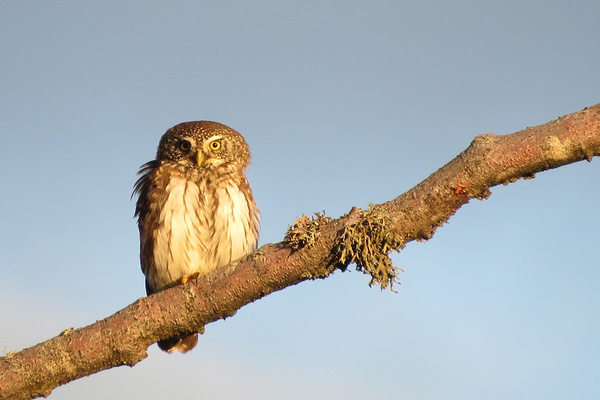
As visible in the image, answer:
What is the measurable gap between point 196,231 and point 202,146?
3.64ft

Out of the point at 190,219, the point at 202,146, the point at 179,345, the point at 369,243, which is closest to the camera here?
the point at 369,243

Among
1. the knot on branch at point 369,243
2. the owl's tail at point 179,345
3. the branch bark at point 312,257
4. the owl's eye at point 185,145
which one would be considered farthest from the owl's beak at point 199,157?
the knot on branch at point 369,243

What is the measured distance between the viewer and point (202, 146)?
6.59 meters

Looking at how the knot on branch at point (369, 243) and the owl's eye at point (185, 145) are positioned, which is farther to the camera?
the owl's eye at point (185, 145)

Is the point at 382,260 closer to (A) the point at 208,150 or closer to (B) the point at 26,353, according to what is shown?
(B) the point at 26,353

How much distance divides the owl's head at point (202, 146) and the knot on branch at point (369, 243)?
9.84ft

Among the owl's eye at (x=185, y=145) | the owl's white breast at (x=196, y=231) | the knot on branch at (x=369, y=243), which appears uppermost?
the owl's eye at (x=185, y=145)

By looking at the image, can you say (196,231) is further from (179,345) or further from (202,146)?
(202,146)

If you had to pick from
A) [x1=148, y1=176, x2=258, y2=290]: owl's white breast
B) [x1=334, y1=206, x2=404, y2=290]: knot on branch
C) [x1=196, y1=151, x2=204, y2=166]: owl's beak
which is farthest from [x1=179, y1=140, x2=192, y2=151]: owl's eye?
[x1=334, y1=206, x2=404, y2=290]: knot on branch

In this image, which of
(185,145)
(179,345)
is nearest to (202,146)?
(185,145)

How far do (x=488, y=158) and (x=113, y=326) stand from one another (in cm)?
249

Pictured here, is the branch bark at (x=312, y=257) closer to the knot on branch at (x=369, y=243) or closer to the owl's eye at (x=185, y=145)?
the knot on branch at (x=369, y=243)

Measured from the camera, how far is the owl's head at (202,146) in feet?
21.3

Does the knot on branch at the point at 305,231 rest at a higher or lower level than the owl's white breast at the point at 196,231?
lower
